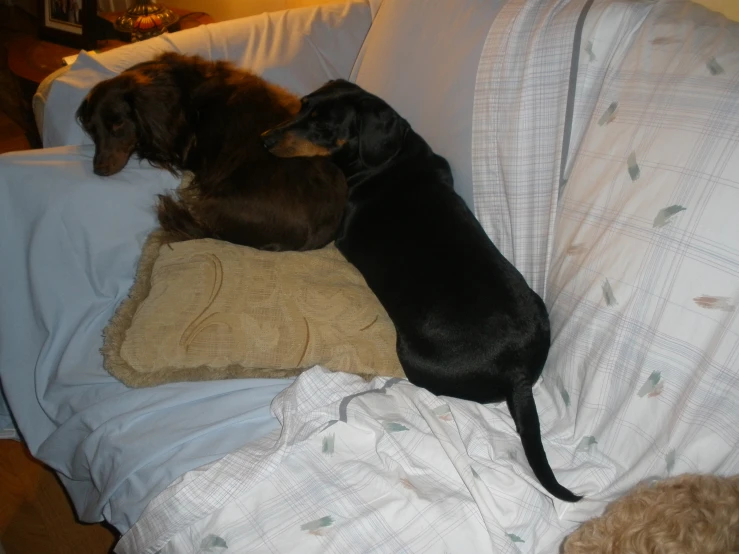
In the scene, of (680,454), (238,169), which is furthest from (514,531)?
(238,169)

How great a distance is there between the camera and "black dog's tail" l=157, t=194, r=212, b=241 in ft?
4.98

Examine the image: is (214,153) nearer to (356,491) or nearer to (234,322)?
(234,322)

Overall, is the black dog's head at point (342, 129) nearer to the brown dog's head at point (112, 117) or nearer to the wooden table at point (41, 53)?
the brown dog's head at point (112, 117)

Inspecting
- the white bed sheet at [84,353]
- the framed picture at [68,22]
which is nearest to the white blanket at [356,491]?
the white bed sheet at [84,353]

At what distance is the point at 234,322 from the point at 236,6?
213 centimetres

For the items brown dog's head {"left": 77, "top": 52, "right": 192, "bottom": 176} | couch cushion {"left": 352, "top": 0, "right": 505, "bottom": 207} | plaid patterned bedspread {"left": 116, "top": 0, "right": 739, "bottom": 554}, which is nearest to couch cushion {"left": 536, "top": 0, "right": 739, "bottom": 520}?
plaid patterned bedspread {"left": 116, "top": 0, "right": 739, "bottom": 554}

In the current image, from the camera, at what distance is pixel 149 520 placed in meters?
1.09

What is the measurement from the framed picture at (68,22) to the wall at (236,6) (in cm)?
62

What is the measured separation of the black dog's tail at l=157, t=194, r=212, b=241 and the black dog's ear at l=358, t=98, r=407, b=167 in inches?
22.1

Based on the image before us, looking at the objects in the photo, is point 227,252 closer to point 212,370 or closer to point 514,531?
point 212,370

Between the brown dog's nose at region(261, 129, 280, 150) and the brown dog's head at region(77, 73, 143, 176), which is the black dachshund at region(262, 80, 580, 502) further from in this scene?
the brown dog's head at region(77, 73, 143, 176)

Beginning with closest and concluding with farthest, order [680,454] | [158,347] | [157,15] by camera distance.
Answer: [680,454] → [158,347] → [157,15]

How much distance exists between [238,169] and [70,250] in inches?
19.9

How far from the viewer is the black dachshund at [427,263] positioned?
1.28 meters
